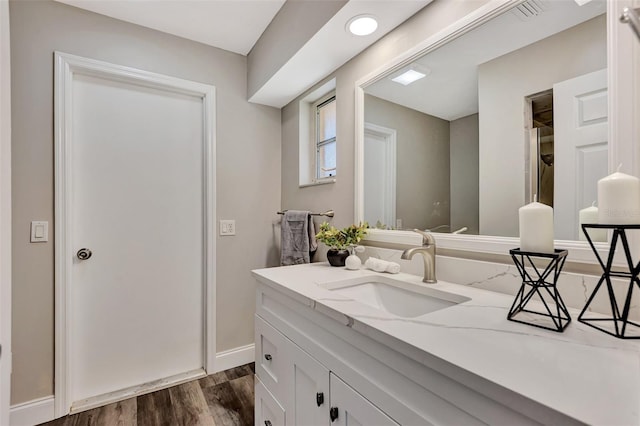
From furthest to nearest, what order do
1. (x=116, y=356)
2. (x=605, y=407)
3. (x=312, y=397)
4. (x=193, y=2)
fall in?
1. (x=116, y=356)
2. (x=193, y=2)
3. (x=312, y=397)
4. (x=605, y=407)

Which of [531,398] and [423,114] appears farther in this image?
[423,114]

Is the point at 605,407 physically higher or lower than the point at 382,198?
lower

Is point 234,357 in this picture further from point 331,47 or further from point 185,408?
point 331,47

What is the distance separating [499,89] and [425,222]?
546mm

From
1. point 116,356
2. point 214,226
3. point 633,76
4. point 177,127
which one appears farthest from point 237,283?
point 633,76

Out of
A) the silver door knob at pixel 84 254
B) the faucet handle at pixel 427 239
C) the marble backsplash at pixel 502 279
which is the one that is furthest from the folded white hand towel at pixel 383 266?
the silver door knob at pixel 84 254

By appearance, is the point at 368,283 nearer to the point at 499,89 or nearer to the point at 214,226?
the point at 499,89

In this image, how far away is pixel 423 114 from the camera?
4.21 feet

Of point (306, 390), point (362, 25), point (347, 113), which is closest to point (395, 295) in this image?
point (306, 390)

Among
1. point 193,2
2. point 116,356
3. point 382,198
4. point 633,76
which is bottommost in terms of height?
point 116,356

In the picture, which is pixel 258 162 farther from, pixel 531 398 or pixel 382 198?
pixel 531 398

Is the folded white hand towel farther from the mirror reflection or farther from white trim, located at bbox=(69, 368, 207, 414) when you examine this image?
white trim, located at bbox=(69, 368, 207, 414)

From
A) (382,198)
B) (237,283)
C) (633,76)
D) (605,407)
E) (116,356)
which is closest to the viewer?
(605,407)

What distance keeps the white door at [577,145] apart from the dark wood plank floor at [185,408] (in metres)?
1.72
